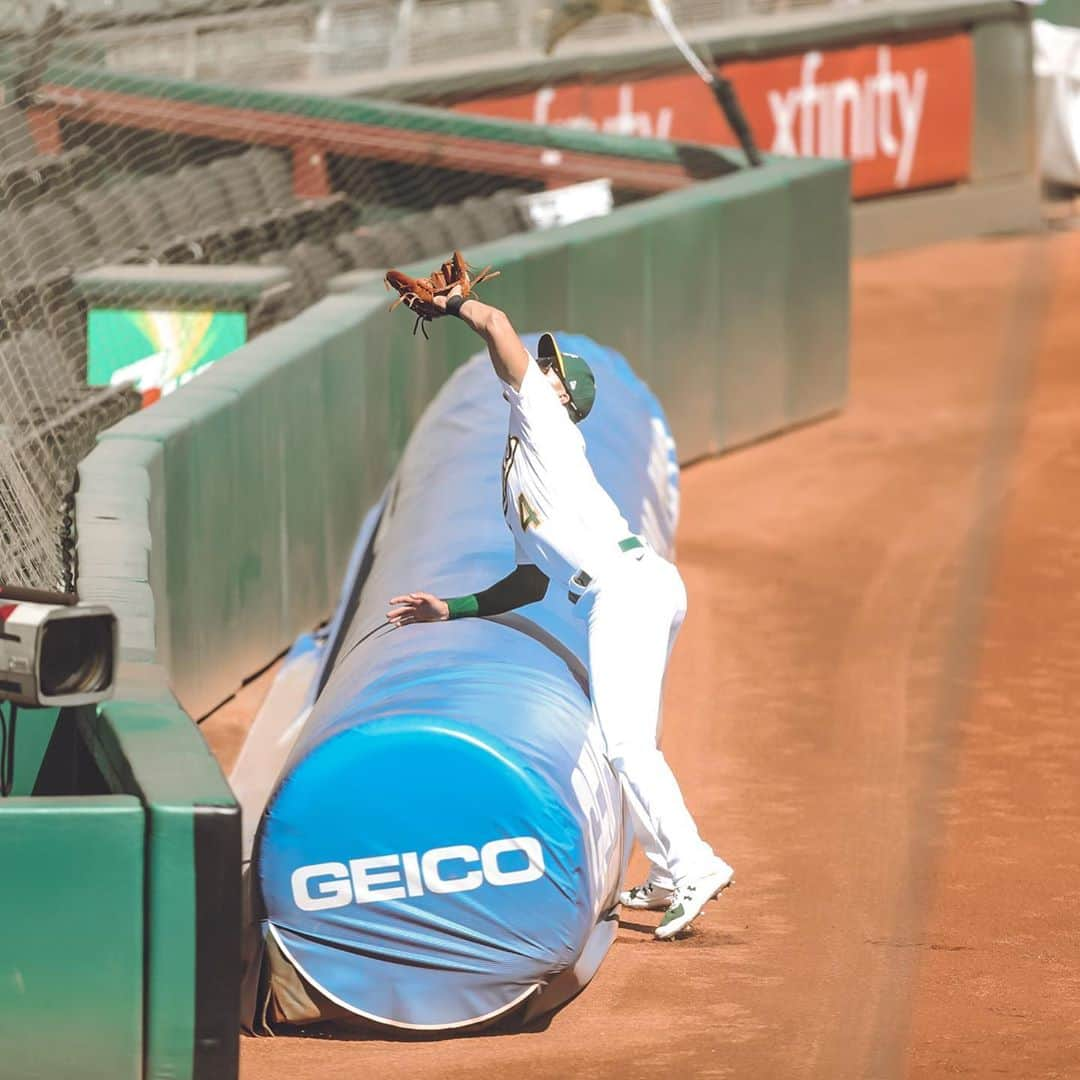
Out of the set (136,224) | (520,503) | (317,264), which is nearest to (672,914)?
(520,503)

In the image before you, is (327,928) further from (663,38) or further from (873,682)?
(663,38)

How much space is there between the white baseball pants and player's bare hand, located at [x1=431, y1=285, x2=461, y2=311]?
955mm

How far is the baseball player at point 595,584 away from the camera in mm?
6516

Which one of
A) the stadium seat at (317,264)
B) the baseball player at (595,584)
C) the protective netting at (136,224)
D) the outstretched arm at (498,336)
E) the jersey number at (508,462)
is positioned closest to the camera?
the outstretched arm at (498,336)

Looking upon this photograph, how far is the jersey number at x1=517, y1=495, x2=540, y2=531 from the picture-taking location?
6629 millimetres

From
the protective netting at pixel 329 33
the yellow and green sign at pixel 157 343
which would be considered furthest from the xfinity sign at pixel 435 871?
the protective netting at pixel 329 33

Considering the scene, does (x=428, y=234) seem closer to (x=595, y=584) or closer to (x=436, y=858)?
(x=595, y=584)

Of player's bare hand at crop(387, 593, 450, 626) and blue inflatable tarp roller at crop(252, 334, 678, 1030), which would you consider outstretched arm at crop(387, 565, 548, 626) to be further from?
blue inflatable tarp roller at crop(252, 334, 678, 1030)

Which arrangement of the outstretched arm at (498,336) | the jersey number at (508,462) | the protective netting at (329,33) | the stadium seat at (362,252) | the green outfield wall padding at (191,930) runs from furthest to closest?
the protective netting at (329,33) → the stadium seat at (362,252) → the jersey number at (508,462) → the outstretched arm at (498,336) → the green outfield wall padding at (191,930)

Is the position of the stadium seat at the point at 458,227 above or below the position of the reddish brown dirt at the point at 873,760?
above

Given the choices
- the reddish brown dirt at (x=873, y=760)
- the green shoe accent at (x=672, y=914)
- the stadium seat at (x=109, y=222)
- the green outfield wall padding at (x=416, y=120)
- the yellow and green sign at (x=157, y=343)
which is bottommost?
the reddish brown dirt at (x=873, y=760)

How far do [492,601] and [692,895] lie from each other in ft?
3.65

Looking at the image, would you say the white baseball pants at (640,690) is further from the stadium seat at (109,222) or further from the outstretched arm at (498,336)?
the stadium seat at (109,222)

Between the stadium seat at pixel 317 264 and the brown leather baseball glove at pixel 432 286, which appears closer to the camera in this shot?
the brown leather baseball glove at pixel 432 286
